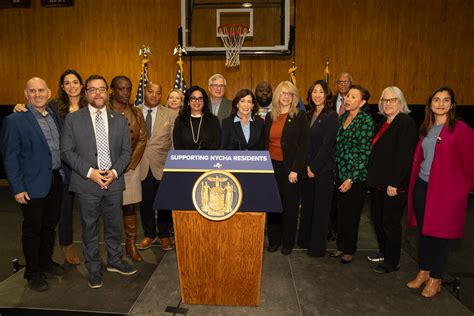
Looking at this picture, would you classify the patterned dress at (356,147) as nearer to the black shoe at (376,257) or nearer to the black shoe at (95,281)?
the black shoe at (376,257)

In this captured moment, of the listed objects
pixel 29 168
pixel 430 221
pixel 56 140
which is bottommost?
pixel 430 221

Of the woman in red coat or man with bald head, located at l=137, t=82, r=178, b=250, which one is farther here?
man with bald head, located at l=137, t=82, r=178, b=250

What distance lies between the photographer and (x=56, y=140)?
2721 mm

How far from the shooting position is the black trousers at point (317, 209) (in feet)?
10.6

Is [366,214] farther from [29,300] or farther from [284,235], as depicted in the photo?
[29,300]

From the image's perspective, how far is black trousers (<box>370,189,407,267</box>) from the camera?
2.86m

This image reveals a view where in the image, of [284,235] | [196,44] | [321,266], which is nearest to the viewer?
[321,266]

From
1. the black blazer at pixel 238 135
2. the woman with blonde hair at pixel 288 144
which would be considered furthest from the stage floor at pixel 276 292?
the black blazer at pixel 238 135

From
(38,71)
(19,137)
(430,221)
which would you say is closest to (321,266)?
(430,221)

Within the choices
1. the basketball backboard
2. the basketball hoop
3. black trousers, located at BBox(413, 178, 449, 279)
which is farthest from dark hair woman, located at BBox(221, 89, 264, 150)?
the basketball backboard

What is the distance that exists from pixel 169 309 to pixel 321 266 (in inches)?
58.6

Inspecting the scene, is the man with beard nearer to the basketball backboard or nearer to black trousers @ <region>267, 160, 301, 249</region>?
Result: black trousers @ <region>267, 160, 301, 249</region>

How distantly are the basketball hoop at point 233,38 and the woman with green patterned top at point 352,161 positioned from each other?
3846 mm

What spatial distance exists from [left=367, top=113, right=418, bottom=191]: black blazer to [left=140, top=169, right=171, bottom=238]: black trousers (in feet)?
6.67
